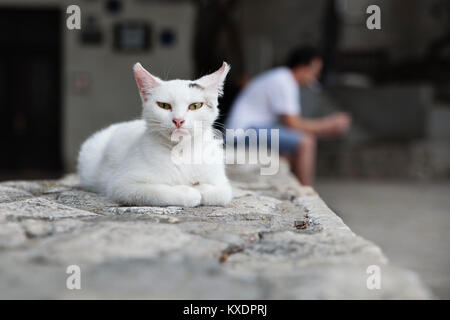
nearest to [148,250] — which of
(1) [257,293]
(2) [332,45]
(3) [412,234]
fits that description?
(1) [257,293]

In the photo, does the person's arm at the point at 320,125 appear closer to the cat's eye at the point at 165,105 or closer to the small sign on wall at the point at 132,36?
the cat's eye at the point at 165,105

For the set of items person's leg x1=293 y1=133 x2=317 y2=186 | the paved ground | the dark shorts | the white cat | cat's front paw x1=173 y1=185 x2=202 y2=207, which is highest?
the white cat

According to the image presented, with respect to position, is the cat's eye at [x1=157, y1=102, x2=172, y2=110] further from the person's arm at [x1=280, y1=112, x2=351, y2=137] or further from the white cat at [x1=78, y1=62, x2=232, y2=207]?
the person's arm at [x1=280, y1=112, x2=351, y2=137]

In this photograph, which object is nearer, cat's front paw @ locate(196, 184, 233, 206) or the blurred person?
cat's front paw @ locate(196, 184, 233, 206)

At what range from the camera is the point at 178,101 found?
1.91 m

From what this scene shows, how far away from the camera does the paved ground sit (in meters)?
3.44

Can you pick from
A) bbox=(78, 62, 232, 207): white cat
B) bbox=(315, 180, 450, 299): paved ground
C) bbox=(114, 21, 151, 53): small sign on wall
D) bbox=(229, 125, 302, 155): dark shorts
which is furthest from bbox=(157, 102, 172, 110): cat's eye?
bbox=(114, 21, 151, 53): small sign on wall

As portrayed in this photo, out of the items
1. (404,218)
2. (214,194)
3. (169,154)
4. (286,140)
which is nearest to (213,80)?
(169,154)

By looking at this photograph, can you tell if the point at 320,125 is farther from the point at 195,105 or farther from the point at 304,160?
the point at 195,105

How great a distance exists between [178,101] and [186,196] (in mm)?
356

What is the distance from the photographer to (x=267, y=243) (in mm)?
1581

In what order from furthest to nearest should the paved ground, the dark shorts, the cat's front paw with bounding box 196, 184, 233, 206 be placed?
Answer: the dark shorts < the paved ground < the cat's front paw with bounding box 196, 184, 233, 206
